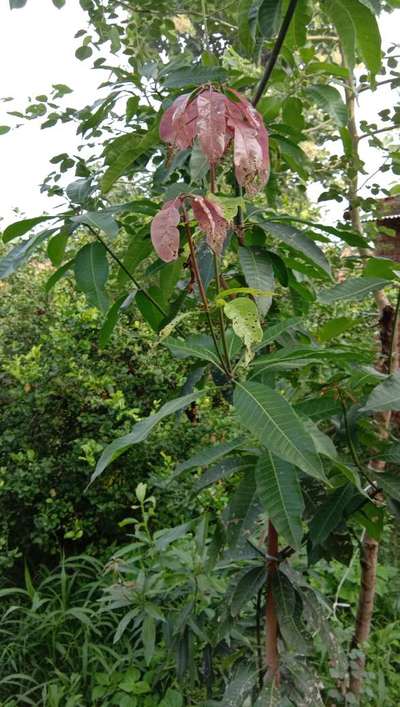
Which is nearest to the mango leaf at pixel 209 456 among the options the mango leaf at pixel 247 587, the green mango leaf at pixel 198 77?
the mango leaf at pixel 247 587

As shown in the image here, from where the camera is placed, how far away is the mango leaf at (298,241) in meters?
1.02

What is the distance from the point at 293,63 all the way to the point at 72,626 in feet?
7.28

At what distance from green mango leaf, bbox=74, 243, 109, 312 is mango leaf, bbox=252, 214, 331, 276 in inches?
11.3

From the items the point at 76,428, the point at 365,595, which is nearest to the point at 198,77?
the point at 365,595

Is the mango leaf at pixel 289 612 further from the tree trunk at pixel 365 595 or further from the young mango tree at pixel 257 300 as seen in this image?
the tree trunk at pixel 365 595

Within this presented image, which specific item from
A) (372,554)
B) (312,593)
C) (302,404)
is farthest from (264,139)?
(372,554)

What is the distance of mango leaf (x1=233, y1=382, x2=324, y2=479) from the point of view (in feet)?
2.37

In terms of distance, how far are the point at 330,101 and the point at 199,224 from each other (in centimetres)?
59

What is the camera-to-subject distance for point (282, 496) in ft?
2.72

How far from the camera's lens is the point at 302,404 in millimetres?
1034

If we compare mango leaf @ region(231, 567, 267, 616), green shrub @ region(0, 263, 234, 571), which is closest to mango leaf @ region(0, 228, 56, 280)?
mango leaf @ region(231, 567, 267, 616)

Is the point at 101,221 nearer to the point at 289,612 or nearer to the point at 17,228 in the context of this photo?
the point at 17,228

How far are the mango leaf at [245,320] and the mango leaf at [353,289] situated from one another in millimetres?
275

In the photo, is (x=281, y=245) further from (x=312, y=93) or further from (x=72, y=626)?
(x=72, y=626)
